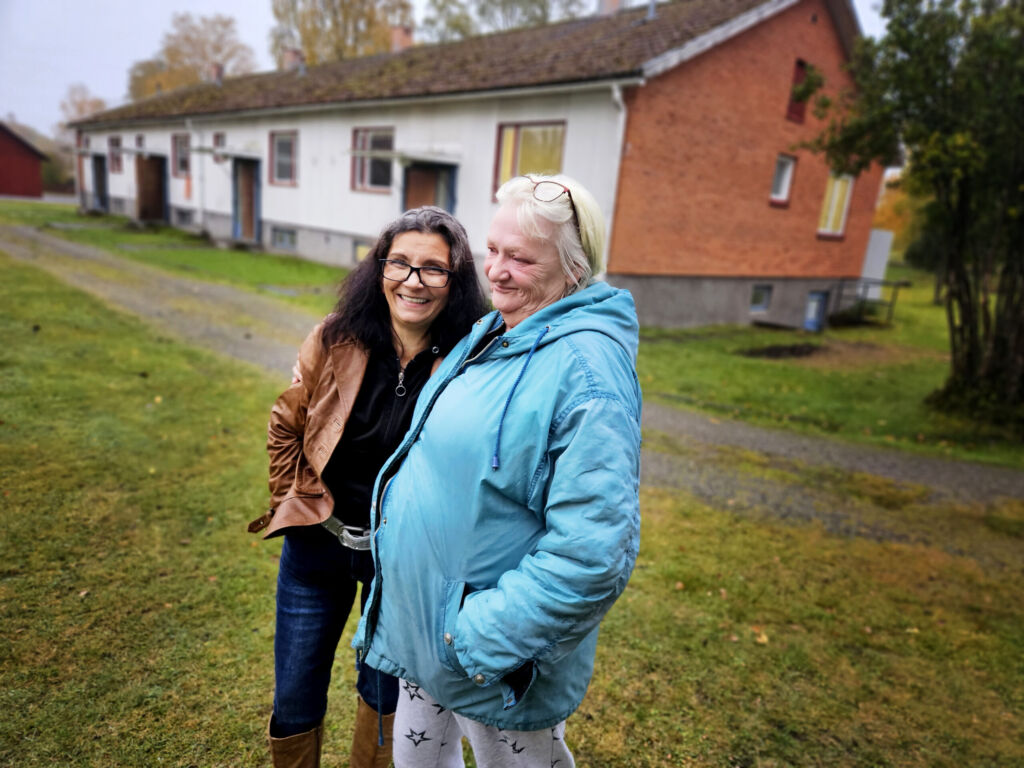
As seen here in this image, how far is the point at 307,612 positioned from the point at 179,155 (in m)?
29.6

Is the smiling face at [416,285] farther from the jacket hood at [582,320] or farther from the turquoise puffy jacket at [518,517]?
the jacket hood at [582,320]

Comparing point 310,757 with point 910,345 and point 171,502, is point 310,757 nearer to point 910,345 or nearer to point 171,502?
point 171,502

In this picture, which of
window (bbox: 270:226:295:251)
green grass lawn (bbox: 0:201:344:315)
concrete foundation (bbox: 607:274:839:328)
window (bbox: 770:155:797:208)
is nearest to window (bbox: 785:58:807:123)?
window (bbox: 770:155:797:208)

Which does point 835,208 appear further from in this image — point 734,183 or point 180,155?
point 180,155

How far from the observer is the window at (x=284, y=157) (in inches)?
815

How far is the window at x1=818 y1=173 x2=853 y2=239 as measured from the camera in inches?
733

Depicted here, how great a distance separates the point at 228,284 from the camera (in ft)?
45.0

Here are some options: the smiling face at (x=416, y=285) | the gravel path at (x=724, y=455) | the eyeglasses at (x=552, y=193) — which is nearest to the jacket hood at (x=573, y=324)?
the eyeglasses at (x=552, y=193)

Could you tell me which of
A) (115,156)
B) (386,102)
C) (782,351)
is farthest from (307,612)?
(115,156)

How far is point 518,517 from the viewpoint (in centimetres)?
150

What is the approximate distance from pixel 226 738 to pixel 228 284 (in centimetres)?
1273

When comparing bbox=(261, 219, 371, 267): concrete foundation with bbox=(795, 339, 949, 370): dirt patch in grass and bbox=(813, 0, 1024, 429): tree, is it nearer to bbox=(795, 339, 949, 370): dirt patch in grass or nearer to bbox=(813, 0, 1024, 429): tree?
bbox=(795, 339, 949, 370): dirt patch in grass

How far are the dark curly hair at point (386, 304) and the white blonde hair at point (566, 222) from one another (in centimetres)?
43

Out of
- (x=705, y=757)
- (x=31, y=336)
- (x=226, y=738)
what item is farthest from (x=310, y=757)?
(x=31, y=336)
